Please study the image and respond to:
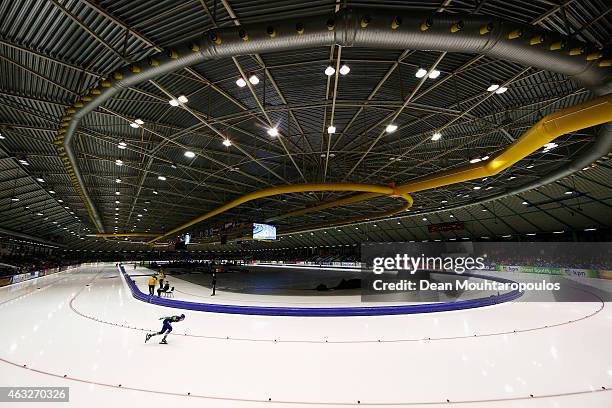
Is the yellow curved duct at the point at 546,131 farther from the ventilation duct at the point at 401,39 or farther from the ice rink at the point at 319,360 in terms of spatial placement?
the ice rink at the point at 319,360

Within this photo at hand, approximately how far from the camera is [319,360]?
6484 millimetres

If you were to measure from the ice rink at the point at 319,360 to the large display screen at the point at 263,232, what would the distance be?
16.9 m

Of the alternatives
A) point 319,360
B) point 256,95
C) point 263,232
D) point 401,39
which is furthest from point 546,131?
point 263,232

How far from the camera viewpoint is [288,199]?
99.3 feet

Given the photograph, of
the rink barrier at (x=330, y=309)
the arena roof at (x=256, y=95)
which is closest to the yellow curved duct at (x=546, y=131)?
the arena roof at (x=256, y=95)

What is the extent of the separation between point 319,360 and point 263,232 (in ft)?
74.0

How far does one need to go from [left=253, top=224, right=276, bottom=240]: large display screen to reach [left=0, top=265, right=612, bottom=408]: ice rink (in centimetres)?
1690

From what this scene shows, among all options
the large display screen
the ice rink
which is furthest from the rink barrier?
the large display screen

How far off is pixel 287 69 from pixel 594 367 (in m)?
10.5

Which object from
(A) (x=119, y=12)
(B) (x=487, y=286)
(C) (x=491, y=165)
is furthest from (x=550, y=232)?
(A) (x=119, y=12)

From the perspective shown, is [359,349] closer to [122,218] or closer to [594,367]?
[594,367]

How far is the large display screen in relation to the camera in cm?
2808

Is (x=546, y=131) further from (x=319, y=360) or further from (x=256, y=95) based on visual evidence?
(x=319, y=360)

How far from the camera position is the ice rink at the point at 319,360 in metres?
4.72
